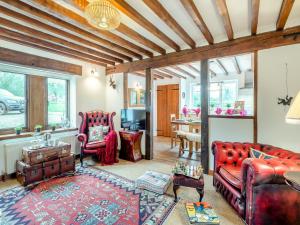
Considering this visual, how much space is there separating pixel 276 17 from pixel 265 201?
255 cm

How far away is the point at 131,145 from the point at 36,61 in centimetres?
274

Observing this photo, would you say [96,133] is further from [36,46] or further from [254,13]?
[254,13]

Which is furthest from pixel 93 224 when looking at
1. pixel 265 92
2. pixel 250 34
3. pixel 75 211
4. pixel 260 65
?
pixel 250 34

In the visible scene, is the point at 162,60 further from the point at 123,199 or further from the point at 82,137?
the point at 123,199

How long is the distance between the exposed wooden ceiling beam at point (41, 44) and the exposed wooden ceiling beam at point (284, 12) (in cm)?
373

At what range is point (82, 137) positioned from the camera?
12.2ft

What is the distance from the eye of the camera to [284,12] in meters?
2.20

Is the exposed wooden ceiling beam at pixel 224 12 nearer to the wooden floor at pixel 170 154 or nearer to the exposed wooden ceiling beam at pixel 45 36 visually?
the exposed wooden ceiling beam at pixel 45 36

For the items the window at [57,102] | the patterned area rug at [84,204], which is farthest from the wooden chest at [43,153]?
the window at [57,102]

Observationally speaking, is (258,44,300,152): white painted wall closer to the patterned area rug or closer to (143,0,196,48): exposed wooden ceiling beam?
(143,0,196,48): exposed wooden ceiling beam

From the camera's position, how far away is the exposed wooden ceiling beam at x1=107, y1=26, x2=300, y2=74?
103 inches

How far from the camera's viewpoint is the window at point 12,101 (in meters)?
3.30

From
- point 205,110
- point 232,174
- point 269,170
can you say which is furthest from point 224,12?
point 232,174

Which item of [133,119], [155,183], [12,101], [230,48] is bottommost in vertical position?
[155,183]
